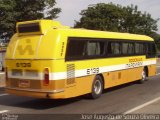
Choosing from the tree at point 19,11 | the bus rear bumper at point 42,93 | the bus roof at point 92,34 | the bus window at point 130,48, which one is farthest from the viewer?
the tree at point 19,11

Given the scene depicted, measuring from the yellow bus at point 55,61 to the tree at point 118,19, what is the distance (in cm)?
5055

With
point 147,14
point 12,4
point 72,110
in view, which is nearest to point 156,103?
point 72,110

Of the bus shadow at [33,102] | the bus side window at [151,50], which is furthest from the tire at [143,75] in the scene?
the bus shadow at [33,102]

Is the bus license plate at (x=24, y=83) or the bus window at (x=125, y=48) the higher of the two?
the bus window at (x=125, y=48)

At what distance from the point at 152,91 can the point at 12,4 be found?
62.7 ft

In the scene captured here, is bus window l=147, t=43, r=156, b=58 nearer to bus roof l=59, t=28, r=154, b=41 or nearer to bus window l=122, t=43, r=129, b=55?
bus roof l=59, t=28, r=154, b=41

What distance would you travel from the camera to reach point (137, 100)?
14070mm

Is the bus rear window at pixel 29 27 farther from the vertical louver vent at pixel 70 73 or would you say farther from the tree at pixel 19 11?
the tree at pixel 19 11

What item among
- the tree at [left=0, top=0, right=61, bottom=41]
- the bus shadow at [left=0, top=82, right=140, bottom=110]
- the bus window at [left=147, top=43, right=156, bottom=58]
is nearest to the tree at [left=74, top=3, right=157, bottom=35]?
the tree at [left=0, top=0, right=61, bottom=41]

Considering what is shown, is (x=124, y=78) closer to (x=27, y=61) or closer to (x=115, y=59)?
(x=115, y=59)

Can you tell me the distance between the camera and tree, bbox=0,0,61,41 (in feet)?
105

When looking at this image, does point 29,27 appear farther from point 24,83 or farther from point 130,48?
point 130,48

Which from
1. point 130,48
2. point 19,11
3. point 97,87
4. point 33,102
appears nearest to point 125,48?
point 130,48

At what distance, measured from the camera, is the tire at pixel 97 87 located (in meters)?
14.5
